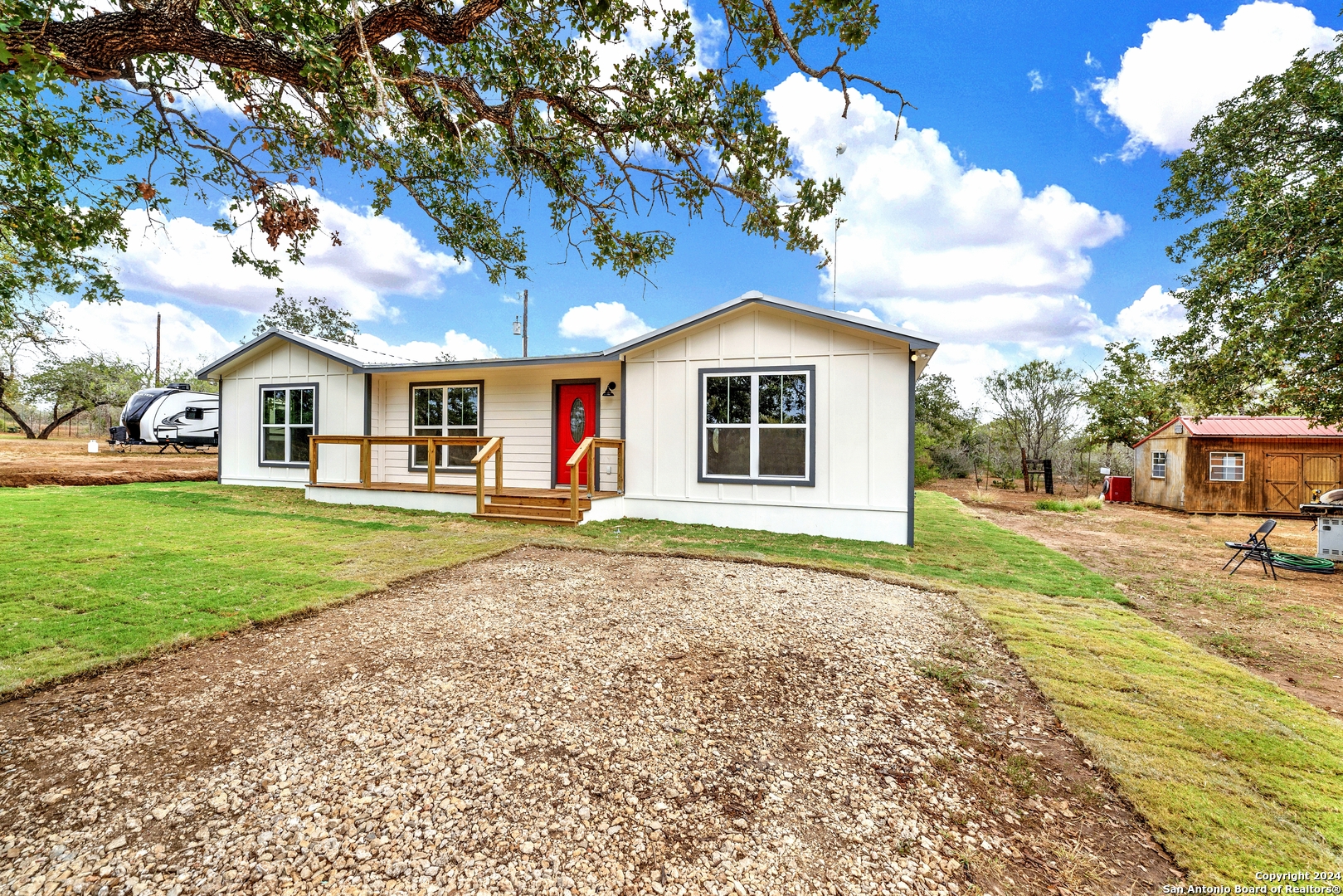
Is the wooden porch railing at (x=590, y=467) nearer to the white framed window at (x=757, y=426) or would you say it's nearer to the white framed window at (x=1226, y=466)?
the white framed window at (x=757, y=426)

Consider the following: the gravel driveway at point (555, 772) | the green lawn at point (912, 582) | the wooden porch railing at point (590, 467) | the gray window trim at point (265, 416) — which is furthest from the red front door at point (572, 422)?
the gravel driveway at point (555, 772)

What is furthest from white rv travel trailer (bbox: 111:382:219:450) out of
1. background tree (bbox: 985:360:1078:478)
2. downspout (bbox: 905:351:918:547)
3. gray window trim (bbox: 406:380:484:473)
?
background tree (bbox: 985:360:1078:478)

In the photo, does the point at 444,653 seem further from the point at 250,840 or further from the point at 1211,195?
the point at 1211,195

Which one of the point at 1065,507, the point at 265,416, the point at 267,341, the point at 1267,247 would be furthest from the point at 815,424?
the point at 265,416

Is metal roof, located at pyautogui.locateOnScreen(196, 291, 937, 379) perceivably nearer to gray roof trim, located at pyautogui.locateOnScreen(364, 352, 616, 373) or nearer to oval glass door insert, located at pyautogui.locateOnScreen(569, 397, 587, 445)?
gray roof trim, located at pyautogui.locateOnScreen(364, 352, 616, 373)

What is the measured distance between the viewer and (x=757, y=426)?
8172 millimetres

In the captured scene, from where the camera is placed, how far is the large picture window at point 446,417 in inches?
424

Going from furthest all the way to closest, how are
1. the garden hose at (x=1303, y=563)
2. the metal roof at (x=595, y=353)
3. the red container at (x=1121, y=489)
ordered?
the red container at (x=1121, y=489) → the metal roof at (x=595, y=353) → the garden hose at (x=1303, y=563)

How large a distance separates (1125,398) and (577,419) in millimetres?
20328

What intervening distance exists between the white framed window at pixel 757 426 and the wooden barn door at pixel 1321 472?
16.4 m

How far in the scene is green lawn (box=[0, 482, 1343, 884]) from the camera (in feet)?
6.92

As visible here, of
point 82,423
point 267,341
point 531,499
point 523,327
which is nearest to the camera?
point 531,499

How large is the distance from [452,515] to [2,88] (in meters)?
7.55

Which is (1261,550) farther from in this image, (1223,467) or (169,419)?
(169,419)
